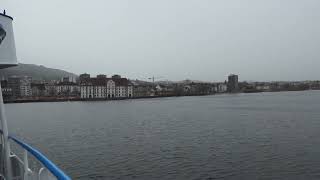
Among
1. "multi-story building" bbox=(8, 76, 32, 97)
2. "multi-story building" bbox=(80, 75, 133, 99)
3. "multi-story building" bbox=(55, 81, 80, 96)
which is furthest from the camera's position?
"multi-story building" bbox=(55, 81, 80, 96)

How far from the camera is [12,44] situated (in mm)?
4406

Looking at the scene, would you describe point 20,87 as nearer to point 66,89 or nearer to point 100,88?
point 66,89

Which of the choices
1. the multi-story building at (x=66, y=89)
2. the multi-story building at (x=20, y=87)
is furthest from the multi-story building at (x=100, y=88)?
the multi-story building at (x=20, y=87)

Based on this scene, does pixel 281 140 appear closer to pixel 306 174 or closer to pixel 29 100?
pixel 306 174

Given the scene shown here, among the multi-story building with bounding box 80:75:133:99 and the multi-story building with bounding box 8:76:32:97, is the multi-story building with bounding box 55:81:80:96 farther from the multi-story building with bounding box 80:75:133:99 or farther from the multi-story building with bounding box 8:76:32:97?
the multi-story building with bounding box 80:75:133:99

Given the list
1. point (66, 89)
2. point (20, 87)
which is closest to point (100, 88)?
point (66, 89)

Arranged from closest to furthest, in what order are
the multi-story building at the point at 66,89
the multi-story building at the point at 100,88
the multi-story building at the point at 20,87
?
the multi-story building at the point at 100,88 → the multi-story building at the point at 20,87 → the multi-story building at the point at 66,89

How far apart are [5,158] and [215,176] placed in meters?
14.3

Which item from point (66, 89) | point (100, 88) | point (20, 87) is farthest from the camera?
point (66, 89)

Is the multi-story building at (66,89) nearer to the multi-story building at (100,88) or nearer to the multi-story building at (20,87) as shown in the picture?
the multi-story building at (20,87)

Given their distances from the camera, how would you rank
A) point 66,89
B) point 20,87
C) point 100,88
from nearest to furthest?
point 100,88
point 20,87
point 66,89

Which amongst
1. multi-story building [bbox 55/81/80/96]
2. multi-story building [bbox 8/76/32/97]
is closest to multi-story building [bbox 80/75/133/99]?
multi-story building [bbox 55/81/80/96]

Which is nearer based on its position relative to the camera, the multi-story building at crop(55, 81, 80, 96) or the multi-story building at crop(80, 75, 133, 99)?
the multi-story building at crop(80, 75, 133, 99)

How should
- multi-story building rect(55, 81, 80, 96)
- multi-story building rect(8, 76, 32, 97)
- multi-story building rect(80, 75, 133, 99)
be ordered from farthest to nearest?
multi-story building rect(55, 81, 80, 96) → multi-story building rect(8, 76, 32, 97) → multi-story building rect(80, 75, 133, 99)
